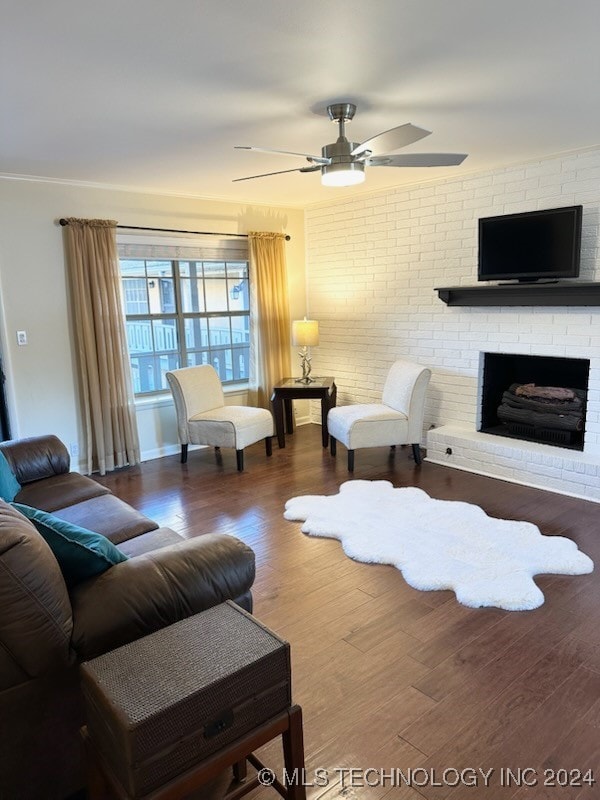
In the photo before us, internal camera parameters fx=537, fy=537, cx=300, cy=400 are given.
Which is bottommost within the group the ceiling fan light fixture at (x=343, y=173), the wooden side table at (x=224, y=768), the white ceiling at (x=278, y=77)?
the wooden side table at (x=224, y=768)

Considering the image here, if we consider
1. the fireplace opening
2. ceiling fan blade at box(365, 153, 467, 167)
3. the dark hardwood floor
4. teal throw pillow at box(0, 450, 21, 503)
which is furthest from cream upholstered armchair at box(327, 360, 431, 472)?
teal throw pillow at box(0, 450, 21, 503)

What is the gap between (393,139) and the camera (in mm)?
2537

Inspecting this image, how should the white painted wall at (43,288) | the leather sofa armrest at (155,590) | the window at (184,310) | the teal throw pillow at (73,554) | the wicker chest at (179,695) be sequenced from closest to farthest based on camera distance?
the wicker chest at (179,695) → the leather sofa armrest at (155,590) → the teal throw pillow at (73,554) → the white painted wall at (43,288) → the window at (184,310)

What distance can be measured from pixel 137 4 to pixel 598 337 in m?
3.51

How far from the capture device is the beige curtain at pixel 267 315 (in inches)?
219

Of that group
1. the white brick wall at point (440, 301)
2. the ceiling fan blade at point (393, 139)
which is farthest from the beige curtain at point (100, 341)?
the ceiling fan blade at point (393, 139)

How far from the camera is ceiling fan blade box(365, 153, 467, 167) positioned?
2.75 m

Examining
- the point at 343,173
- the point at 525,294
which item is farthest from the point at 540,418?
the point at 343,173

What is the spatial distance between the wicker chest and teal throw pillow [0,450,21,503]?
1.47m

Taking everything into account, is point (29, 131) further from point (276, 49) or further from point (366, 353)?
point (366, 353)

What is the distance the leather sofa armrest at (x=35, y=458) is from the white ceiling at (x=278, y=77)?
1770 mm

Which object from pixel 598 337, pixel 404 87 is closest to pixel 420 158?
pixel 404 87

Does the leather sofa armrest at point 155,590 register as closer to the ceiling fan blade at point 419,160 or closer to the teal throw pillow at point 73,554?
the teal throw pillow at point 73,554

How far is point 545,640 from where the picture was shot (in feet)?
7.57
